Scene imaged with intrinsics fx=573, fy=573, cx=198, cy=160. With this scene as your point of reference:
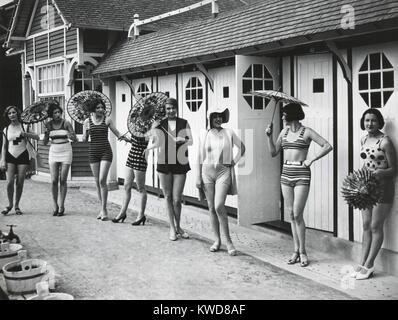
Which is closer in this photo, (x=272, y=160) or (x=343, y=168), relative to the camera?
(x=343, y=168)

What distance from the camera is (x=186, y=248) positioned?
7.56 m

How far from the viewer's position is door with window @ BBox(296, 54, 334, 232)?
7.36m

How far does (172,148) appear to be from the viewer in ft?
25.2

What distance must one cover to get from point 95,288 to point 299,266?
235 cm

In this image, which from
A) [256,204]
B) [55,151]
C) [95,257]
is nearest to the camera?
[95,257]

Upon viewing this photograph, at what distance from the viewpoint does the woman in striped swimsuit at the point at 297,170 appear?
21.3 ft

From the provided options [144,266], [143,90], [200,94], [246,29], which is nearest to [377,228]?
[144,266]

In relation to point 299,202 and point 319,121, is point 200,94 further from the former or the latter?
point 299,202

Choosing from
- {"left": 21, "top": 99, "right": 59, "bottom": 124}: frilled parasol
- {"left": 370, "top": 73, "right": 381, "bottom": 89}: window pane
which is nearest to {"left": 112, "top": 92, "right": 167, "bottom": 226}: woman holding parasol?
{"left": 21, "top": 99, "right": 59, "bottom": 124}: frilled parasol

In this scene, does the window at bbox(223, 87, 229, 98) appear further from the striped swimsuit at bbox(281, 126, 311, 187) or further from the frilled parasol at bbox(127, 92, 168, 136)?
the striped swimsuit at bbox(281, 126, 311, 187)
